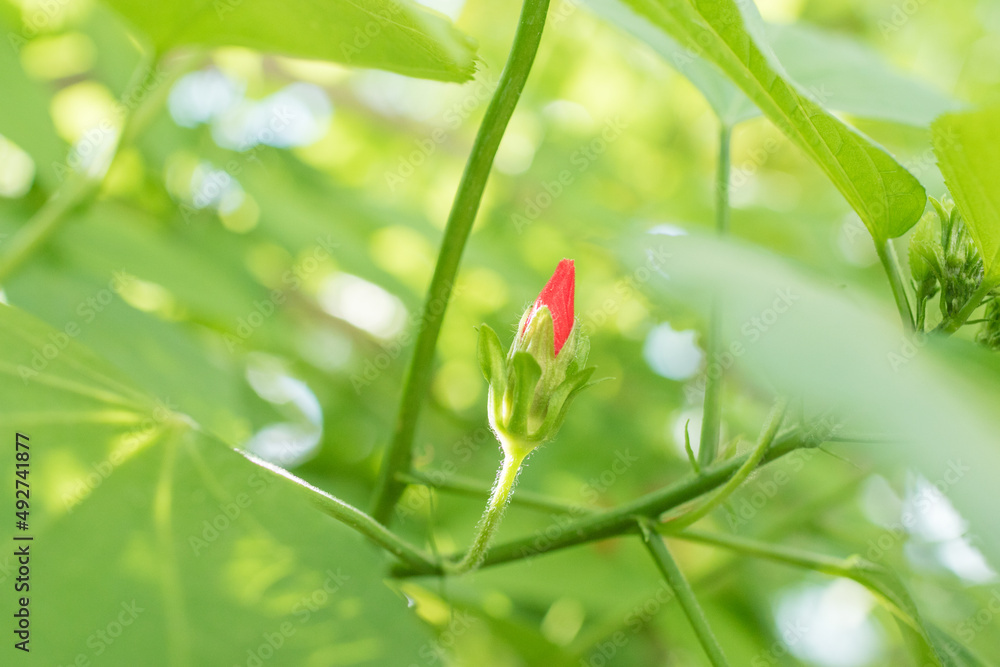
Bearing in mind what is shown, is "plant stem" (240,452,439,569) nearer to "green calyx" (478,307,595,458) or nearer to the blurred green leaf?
"green calyx" (478,307,595,458)

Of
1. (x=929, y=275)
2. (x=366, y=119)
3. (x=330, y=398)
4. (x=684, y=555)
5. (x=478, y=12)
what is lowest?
(x=684, y=555)

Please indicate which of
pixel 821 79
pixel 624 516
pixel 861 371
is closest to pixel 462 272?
pixel 821 79

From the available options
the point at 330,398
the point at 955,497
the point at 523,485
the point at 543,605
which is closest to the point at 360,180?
the point at 330,398

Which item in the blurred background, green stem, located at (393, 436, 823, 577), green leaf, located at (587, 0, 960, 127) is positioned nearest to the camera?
green stem, located at (393, 436, 823, 577)

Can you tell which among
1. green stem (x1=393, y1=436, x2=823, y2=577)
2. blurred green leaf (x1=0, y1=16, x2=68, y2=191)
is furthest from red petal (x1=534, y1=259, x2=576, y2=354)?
blurred green leaf (x1=0, y1=16, x2=68, y2=191)

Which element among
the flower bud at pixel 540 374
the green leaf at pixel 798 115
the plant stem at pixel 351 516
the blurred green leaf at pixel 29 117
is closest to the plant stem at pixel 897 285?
the green leaf at pixel 798 115

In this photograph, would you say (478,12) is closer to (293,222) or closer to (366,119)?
(366,119)

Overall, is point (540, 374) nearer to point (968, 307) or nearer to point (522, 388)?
point (522, 388)
